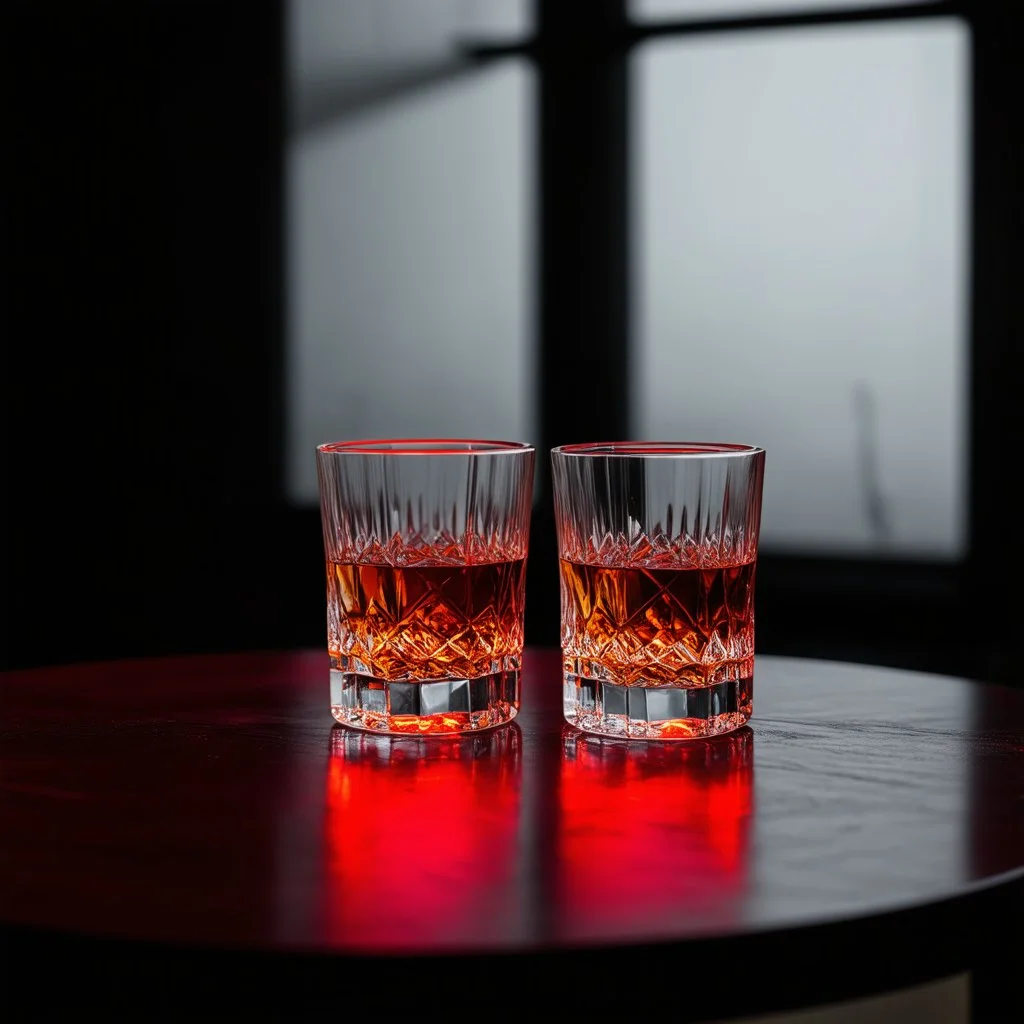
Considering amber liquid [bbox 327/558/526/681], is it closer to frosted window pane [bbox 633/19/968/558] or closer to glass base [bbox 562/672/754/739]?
glass base [bbox 562/672/754/739]

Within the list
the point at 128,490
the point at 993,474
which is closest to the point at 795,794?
the point at 993,474

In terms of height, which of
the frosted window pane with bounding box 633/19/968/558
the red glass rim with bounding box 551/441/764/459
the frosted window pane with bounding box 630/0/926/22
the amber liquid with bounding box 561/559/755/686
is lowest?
the amber liquid with bounding box 561/559/755/686

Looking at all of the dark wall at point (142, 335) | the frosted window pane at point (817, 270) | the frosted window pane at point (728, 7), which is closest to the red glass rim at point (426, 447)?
the frosted window pane at point (817, 270)

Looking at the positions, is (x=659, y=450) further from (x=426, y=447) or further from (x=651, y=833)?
(x=651, y=833)

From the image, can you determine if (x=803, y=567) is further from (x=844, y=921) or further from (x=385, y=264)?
(x=844, y=921)

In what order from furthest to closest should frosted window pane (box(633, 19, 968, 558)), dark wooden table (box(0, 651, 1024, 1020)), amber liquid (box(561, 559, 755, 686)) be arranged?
frosted window pane (box(633, 19, 968, 558)) < amber liquid (box(561, 559, 755, 686)) < dark wooden table (box(0, 651, 1024, 1020))

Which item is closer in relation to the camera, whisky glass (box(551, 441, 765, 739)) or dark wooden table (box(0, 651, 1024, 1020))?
dark wooden table (box(0, 651, 1024, 1020))

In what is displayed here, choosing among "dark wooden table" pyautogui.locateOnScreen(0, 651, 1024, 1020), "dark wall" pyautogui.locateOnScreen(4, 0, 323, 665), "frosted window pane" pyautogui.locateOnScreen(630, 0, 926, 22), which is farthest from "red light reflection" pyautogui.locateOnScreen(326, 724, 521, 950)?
"dark wall" pyautogui.locateOnScreen(4, 0, 323, 665)
